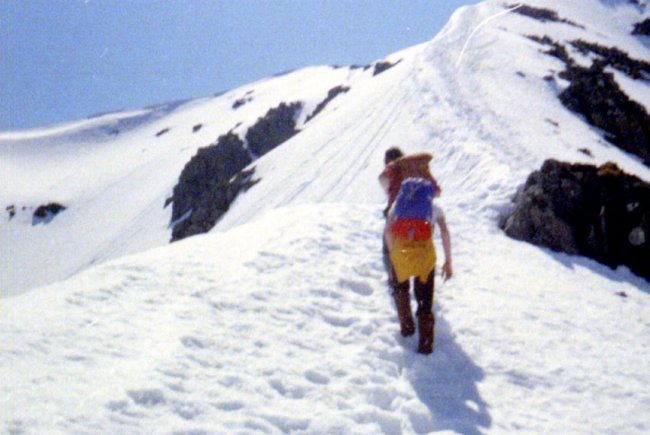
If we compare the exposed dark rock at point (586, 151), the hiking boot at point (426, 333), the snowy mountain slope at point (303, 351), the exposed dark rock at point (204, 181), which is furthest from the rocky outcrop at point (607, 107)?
the hiking boot at point (426, 333)

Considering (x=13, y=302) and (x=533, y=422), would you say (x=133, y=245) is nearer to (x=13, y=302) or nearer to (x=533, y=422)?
(x=13, y=302)

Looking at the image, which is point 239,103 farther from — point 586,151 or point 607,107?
point 586,151

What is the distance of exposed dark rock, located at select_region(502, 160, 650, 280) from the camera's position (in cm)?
1100

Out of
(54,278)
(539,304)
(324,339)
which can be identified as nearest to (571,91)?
(539,304)

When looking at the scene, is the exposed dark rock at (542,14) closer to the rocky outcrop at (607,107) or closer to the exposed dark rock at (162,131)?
the rocky outcrop at (607,107)

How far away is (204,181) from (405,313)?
46.1 m

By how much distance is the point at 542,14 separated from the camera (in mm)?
48844

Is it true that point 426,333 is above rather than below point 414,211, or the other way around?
below

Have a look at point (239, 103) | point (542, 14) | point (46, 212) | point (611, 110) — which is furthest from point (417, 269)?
point (239, 103)

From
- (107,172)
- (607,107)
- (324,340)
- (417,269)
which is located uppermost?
(107,172)

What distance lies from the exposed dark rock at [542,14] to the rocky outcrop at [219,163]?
900 inches

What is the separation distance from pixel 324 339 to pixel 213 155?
1970 inches

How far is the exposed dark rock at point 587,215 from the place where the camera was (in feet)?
36.1

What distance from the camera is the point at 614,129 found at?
81.6ft
